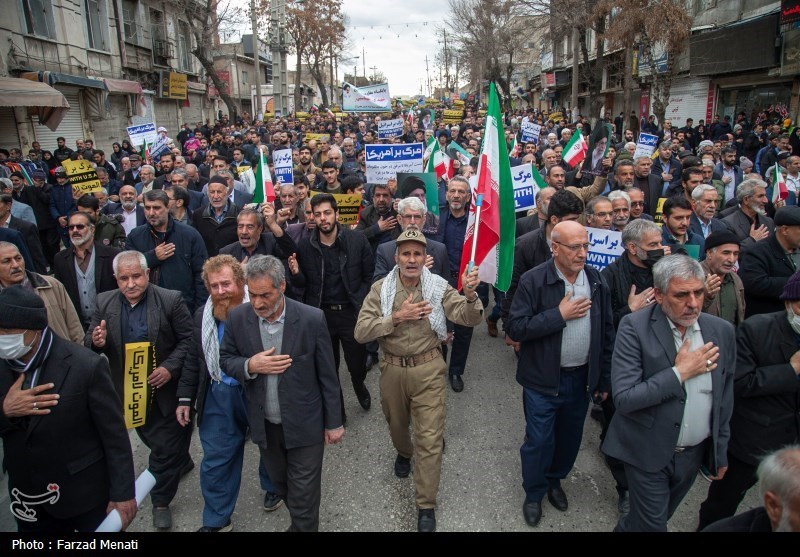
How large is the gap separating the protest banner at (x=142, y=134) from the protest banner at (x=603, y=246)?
1030 cm

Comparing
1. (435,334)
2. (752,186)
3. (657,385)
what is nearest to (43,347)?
(435,334)

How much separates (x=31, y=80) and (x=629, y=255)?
1901 centimetres

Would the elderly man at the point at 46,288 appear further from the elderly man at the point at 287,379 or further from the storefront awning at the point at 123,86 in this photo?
the storefront awning at the point at 123,86

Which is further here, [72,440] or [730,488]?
[730,488]

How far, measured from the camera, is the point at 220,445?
352 centimetres

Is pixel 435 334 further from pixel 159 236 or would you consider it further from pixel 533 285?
pixel 159 236

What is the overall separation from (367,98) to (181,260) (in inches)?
513

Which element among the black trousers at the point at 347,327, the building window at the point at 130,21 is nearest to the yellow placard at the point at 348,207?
the black trousers at the point at 347,327

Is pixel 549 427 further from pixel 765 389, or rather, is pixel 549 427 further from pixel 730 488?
pixel 765 389

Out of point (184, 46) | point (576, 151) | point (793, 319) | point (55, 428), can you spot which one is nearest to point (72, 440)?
point (55, 428)

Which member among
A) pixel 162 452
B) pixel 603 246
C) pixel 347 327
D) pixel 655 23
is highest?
pixel 655 23

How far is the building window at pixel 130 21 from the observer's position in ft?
81.5

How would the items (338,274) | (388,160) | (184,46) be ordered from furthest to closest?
(184,46) → (388,160) → (338,274)

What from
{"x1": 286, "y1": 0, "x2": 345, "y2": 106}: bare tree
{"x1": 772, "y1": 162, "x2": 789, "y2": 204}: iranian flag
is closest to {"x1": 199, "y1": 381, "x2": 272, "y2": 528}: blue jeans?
{"x1": 772, "y1": 162, "x2": 789, "y2": 204}: iranian flag
